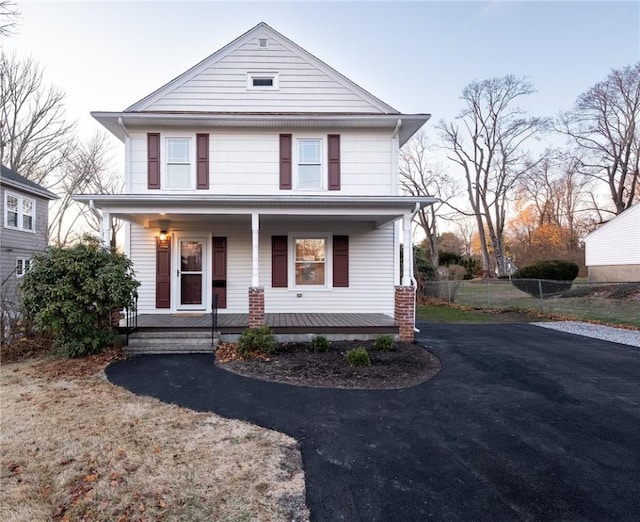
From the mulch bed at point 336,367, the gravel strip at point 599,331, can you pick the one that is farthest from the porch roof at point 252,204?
the gravel strip at point 599,331

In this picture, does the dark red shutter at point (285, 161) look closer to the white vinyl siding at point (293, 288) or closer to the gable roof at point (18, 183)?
the white vinyl siding at point (293, 288)

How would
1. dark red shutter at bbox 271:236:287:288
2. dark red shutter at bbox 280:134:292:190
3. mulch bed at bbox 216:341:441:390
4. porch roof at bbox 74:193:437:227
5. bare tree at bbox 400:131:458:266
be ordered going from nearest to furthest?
mulch bed at bbox 216:341:441:390, porch roof at bbox 74:193:437:227, dark red shutter at bbox 280:134:292:190, dark red shutter at bbox 271:236:287:288, bare tree at bbox 400:131:458:266

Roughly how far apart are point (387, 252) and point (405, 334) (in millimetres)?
2906

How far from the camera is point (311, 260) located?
9711 mm

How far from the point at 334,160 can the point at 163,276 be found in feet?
18.4

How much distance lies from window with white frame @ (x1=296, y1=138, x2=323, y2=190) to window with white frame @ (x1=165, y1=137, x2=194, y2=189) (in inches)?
115

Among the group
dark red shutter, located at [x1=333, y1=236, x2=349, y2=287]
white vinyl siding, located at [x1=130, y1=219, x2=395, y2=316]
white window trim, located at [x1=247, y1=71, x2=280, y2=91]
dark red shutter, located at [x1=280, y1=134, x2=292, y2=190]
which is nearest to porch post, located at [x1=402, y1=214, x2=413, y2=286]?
white vinyl siding, located at [x1=130, y1=219, x2=395, y2=316]

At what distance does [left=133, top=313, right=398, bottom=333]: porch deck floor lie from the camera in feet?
24.6

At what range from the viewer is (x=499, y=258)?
30.4 meters

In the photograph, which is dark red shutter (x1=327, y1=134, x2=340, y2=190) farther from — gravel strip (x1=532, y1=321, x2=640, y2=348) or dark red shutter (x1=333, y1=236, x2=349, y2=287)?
gravel strip (x1=532, y1=321, x2=640, y2=348)

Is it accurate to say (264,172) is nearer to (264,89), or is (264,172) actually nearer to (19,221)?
(264,89)

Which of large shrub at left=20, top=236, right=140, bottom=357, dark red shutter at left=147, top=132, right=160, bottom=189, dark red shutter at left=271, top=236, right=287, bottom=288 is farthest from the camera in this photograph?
dark red shutter at left=271, top=236, right=287, bottom=288

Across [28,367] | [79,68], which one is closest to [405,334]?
[28,367]

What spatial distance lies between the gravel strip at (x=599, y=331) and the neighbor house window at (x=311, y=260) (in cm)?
720
